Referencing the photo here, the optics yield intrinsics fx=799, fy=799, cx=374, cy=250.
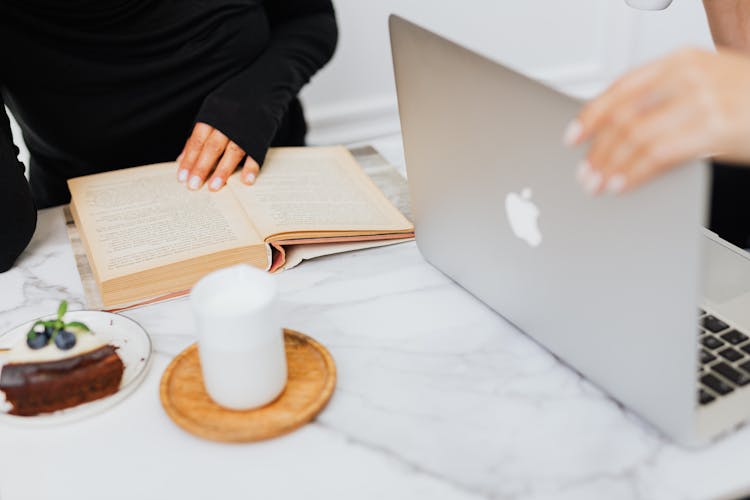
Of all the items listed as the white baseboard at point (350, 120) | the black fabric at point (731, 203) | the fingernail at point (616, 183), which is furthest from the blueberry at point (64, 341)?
the white baseboard at point (350, 120)

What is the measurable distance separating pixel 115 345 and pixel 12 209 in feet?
1.15

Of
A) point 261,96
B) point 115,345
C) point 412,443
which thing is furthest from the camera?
point 261,96

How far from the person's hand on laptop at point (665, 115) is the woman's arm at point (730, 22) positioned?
635 millimetres

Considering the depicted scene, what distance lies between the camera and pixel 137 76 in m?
1.40

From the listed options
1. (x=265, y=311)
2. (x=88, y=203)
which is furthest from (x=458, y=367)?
(x=88, y=203)

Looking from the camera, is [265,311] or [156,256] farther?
[156,256]

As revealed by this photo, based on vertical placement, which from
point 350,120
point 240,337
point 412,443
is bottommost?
point 350,120

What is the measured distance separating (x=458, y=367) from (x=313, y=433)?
0.18 m

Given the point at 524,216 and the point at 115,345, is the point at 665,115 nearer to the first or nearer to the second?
the point at 524,216

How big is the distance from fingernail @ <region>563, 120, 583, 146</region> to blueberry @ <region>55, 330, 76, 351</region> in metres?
0.53

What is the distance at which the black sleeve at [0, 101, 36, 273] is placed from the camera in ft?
3.66

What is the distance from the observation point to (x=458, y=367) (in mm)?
865

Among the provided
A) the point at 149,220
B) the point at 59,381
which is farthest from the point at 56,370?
the point at 149,220

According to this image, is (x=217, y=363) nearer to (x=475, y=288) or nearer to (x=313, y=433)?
(x=313, y=433)
